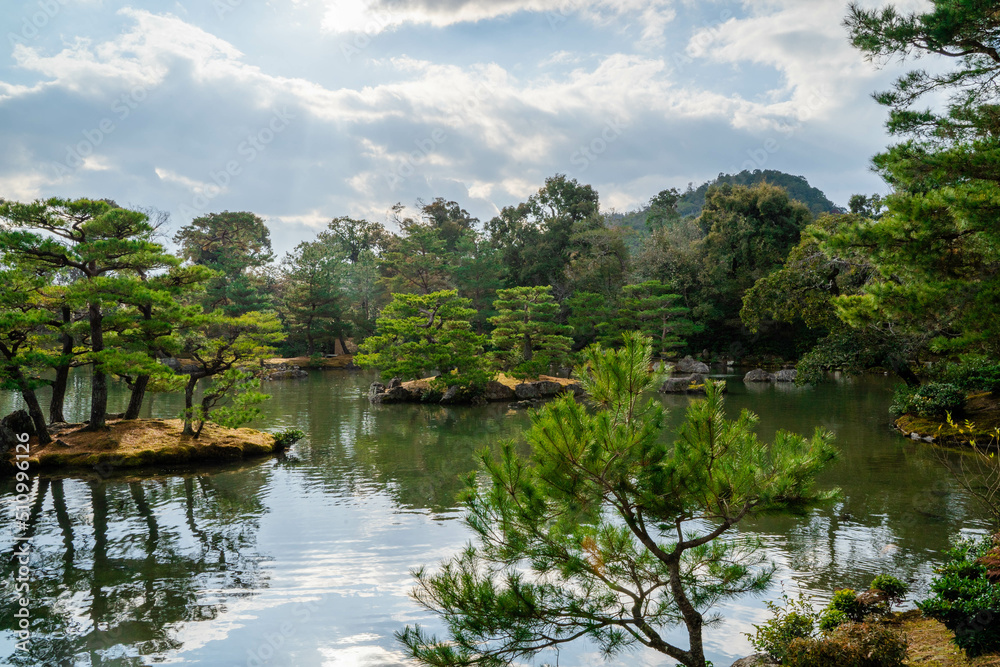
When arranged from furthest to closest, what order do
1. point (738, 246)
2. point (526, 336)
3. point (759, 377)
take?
point (738, 246) < point (759, 377) < point (526, 336)

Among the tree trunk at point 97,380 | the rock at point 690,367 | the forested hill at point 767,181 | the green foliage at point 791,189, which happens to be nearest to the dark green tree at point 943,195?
the tree trunk at point 97,380

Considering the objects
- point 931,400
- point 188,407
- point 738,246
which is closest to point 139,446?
point 188,407

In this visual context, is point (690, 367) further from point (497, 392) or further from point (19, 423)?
point (19, 423)

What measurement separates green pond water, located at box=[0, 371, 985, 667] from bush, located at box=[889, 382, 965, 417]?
1.17 m

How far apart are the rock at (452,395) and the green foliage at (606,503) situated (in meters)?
15.8

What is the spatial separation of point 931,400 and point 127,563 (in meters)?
14.8

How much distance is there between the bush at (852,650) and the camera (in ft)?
11.1

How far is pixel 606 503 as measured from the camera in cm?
349

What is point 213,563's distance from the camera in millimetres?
6434

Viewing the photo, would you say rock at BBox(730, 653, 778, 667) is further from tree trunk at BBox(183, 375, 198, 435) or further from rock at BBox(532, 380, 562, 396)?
rock at BBox(532, 380, 562, 396)

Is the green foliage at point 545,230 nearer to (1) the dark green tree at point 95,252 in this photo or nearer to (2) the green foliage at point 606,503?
(1) the dark green tree at point 95,252

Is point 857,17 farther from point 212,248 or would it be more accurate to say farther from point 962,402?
point 212,248

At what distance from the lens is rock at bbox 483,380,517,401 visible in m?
19.9

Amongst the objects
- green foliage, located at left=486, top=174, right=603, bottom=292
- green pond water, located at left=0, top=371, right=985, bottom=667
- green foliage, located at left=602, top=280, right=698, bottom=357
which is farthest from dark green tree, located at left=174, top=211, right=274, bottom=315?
green pond water, located at left=0, top=371, right=985, bottom=667
